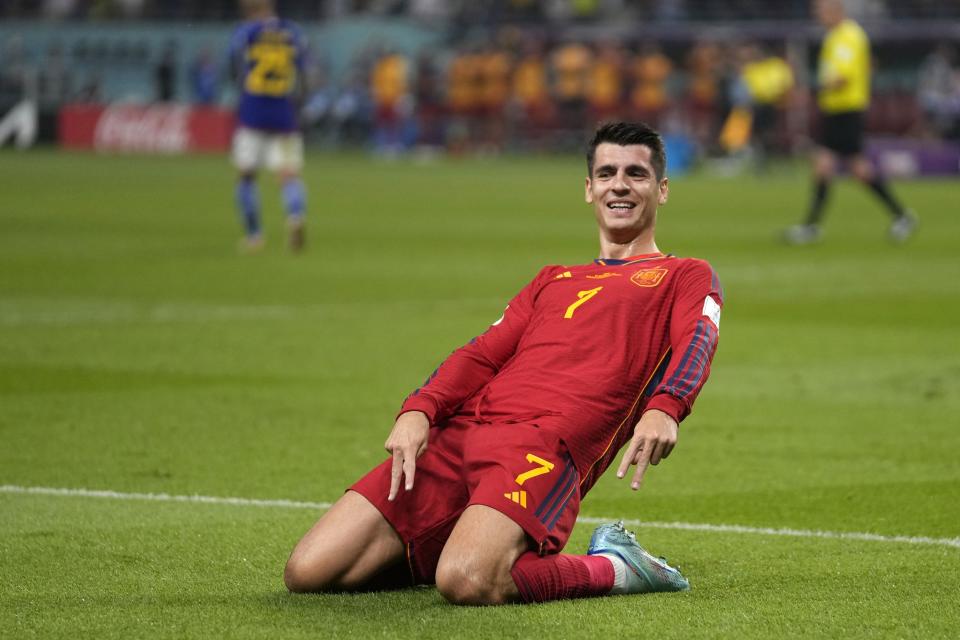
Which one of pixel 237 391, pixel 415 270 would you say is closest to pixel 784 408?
pixel 237 391

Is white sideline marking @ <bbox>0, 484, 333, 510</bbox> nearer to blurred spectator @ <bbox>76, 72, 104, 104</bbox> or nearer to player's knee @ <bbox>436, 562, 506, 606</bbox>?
player's knee @ <bbox>436, 562, 506, 606</bbox>

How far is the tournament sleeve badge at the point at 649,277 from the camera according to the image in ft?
17.6

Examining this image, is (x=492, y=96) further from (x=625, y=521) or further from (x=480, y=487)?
(x=480, y=487)

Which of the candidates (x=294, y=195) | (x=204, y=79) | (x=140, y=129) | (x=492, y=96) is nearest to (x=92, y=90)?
(x=204, y=79)

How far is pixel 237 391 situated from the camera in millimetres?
9188

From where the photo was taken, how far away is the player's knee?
482 cm

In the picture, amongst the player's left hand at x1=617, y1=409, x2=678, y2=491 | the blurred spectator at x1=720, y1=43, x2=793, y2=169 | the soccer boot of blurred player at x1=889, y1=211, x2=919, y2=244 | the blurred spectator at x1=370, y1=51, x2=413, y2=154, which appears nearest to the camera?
the player's left hand at x1=617, y1=409, x2=678, y2=491

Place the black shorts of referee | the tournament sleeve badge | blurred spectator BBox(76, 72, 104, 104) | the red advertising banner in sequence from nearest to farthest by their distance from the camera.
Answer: the tournament sleeve badge, the black shorts of referee, the red advertising banner, blurred spectator BBox(76, 72, 104, 104)

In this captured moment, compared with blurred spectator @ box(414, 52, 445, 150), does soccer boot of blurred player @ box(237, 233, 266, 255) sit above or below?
above

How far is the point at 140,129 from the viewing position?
1651 inches

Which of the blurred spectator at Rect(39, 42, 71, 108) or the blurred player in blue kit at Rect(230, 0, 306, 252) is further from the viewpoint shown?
Answer: the blurred spectator at Rect(39, 42, 71, 108)

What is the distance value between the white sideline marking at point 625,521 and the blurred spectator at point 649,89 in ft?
115

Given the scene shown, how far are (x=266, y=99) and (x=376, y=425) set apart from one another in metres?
9.66

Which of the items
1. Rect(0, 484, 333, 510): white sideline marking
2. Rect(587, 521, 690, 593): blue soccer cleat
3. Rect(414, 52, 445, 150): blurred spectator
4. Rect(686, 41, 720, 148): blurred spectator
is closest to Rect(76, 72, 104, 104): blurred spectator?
Rect(414, 52, 445, 150): blurred spectator
